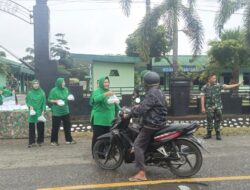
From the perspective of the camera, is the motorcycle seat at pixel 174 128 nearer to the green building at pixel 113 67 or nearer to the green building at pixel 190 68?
the green building at pixel 113 67

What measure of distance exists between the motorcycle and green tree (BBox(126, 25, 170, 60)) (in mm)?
11913

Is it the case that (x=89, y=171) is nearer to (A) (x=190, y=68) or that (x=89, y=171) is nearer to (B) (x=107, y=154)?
(B) (x=107, y=154)

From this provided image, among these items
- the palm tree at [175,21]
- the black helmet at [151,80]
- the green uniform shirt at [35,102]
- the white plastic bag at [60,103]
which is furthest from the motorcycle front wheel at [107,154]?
the palm tree at [175,21]

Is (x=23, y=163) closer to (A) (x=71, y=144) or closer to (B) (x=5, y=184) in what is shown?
(B) (x=5, y=184)

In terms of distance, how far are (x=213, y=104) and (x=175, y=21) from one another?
314 inches

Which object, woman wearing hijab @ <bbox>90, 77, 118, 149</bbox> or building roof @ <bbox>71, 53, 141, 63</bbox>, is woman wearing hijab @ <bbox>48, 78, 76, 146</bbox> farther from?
building roof @ <bbox>71, 53, 141, 63</bbox>

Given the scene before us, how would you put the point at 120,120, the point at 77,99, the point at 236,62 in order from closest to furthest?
the point at 120,120
the point at 77,99
the point at 236,62

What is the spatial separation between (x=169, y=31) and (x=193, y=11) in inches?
51.5

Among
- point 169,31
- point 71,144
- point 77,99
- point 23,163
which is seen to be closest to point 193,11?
point 169,31

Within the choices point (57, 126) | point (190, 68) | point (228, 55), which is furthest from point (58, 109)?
point (190, 68)

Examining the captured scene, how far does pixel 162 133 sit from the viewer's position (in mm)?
6277

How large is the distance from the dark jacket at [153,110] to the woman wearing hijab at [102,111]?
57.2 inches

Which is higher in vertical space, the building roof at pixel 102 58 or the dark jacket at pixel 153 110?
the building roof at pixel 102 58

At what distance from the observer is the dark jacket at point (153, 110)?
6.18 meters
